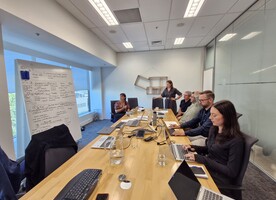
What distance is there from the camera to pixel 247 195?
1892 millimetres

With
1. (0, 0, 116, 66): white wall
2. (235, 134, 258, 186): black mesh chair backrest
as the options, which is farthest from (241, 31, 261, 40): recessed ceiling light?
(0, 0, 116, 66): white wall

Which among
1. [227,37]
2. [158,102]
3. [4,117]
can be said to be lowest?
[158,102]

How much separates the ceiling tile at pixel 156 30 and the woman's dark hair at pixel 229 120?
2.79 metres

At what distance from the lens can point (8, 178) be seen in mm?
1092

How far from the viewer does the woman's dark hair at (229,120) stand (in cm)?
125

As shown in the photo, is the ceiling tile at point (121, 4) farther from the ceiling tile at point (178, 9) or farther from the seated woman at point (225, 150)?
the seated woman at point (225, 150)

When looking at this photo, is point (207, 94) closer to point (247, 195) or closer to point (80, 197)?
point (247, 195)

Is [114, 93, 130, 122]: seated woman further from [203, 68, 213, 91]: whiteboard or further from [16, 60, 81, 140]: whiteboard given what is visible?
[203, 68, 213, 91]: whiteboard

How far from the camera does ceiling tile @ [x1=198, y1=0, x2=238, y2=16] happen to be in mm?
2621

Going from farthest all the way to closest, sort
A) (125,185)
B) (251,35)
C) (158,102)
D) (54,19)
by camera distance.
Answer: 1. (158,102)
2. (251,35)
3. (54,19)
4. (125,185)

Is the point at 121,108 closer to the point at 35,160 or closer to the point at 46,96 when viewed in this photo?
the point at 46,96

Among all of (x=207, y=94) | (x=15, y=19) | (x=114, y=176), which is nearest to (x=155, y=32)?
(x=207, y=94)

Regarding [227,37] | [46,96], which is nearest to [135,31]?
[227,37]

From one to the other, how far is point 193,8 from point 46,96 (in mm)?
3418
